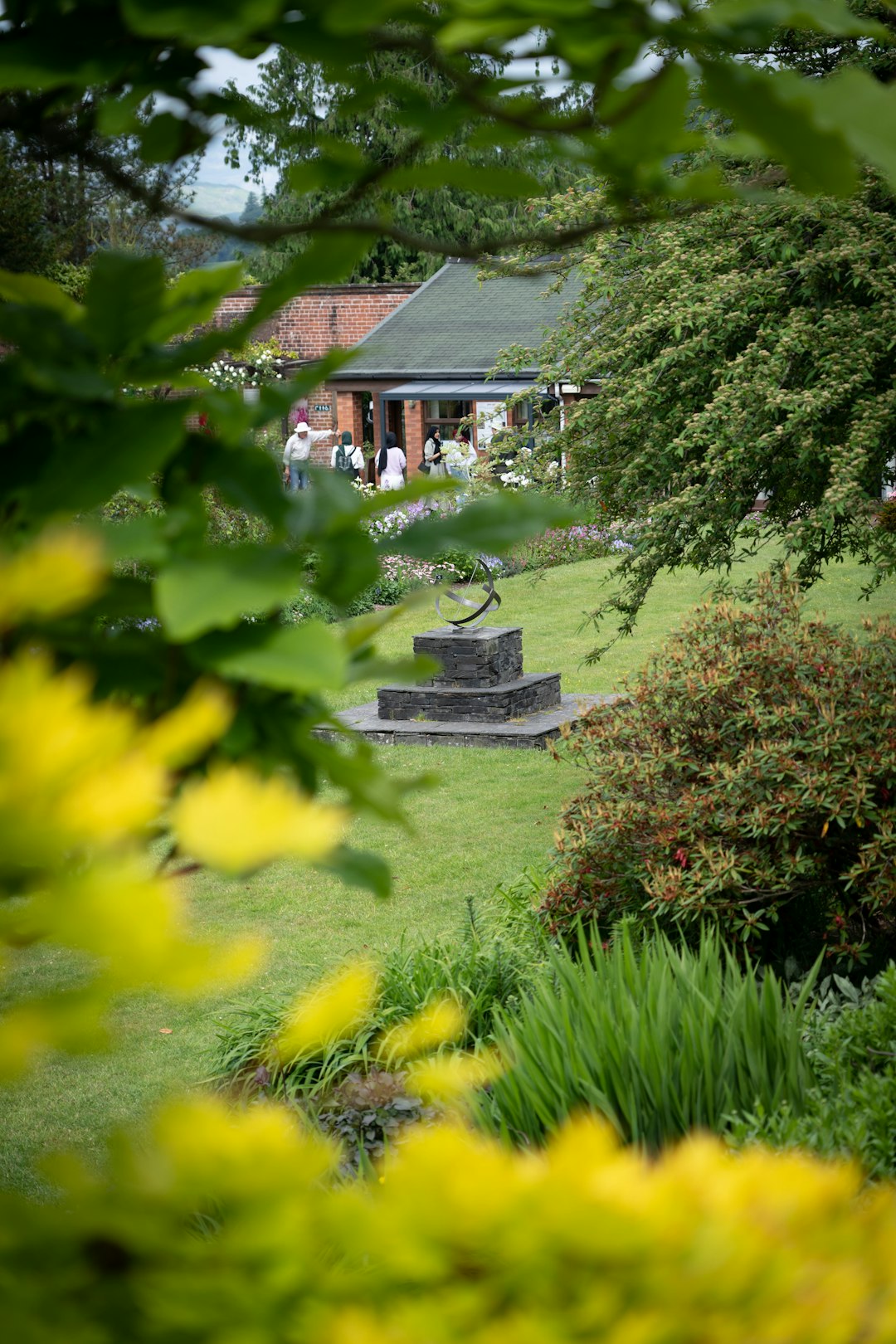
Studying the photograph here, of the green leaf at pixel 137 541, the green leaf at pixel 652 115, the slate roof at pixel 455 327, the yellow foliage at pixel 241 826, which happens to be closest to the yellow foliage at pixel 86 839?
the yellow foliage at pixel 241 826

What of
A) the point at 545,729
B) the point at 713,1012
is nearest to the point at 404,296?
the point at 545,729

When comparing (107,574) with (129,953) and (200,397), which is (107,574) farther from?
(129,953)

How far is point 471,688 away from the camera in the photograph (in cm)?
1197

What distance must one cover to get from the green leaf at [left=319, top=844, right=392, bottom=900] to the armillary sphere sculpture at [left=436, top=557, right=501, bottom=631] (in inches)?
423

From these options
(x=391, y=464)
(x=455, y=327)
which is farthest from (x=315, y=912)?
(x=455, y=327)

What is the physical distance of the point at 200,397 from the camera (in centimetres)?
88

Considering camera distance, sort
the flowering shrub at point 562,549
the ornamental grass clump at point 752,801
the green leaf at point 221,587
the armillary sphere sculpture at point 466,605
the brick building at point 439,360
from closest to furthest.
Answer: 1. the green leaf at point 221,587
2. the ornamental grass clump at point 752,801
3. the armillary sphere sculpture at point 466,605
4. the flowering shrub at point 562,549
5. the brick building at point 439,360

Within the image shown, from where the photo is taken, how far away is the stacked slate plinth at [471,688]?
11844 mm

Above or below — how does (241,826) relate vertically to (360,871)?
above

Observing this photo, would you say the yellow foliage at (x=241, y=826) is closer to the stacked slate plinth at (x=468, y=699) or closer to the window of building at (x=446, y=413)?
the stacked slate plinth at (x=468, y=699)

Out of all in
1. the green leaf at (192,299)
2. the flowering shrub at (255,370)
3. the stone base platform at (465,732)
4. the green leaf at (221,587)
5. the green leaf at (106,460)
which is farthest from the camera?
the flowering shrub at (255,370)

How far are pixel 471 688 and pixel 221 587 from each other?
11255 millimetres

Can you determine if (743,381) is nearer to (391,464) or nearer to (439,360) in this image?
(391,464)

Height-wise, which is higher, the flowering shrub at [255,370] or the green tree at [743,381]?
the green tree at [743,381]
